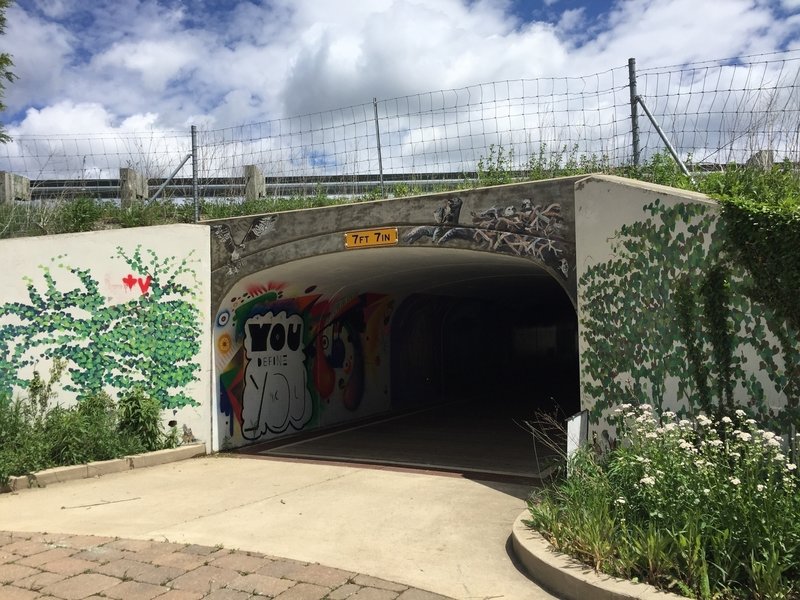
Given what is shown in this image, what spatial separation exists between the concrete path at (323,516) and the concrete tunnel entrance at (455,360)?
1.43 m

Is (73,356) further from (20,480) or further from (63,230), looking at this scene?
(63,230)

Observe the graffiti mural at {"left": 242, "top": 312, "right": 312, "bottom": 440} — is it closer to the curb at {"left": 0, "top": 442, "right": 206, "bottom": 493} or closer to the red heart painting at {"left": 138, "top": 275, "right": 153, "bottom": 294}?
the curb at {"left": 0, "top": 442, "right": 206, "bottom": 493}

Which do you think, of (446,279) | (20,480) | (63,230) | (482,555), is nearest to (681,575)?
(482,555)

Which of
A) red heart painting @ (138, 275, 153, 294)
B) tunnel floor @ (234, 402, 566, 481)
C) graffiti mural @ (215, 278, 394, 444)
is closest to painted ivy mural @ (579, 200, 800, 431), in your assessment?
tunnel floor @ (234, 402, 566, 481)

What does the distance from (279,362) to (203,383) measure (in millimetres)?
1637

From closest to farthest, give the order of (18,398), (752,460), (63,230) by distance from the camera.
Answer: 1. (752,460)
2. (18,398)
3. (63,230)

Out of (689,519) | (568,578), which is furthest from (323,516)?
(689,519)

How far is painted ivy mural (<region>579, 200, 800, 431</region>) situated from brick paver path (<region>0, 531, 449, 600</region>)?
10.2 ft

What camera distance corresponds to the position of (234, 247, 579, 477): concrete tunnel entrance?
957 centimetres

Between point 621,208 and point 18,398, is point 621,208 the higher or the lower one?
the higher one

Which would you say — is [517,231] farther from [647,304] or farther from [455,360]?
[455,360]

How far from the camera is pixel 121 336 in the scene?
30.6 feet

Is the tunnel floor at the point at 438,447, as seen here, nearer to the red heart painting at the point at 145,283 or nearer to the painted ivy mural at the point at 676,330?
the painted ivy mural at the point at 676,330

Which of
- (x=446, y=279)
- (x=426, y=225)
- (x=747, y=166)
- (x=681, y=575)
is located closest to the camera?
(x=681, y=575)
